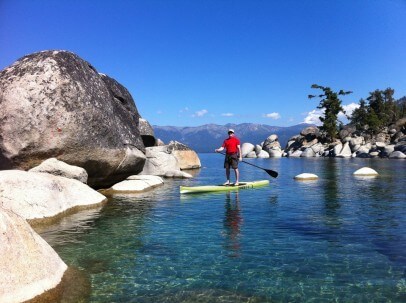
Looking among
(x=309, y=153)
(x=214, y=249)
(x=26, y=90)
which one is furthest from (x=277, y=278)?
(x=309, y=153)

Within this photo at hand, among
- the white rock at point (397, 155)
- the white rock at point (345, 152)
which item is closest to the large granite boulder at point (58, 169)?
the white rock at point (397, 155)

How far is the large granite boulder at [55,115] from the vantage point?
56.0ft

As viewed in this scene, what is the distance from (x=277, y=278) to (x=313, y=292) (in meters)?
0.89

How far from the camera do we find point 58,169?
17375mm

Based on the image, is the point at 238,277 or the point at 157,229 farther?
the point at 157,229

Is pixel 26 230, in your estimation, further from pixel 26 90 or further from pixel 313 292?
pixel 26 90

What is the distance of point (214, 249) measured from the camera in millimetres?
10125

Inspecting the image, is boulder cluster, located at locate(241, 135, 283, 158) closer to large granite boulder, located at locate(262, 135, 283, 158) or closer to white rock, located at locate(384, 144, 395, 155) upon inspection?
large granite boulder, located at locate(262, 135, 283, 158)

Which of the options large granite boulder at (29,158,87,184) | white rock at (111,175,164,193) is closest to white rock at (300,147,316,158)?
white rock at (111,175,164,193)

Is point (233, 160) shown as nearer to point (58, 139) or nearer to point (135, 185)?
point (135, 185)

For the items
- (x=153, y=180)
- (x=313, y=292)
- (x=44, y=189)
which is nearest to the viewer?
(x=313, y=292)

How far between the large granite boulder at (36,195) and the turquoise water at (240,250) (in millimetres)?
836

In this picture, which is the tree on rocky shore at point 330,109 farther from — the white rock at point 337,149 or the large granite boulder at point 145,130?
the large granite boulder at point 145,130

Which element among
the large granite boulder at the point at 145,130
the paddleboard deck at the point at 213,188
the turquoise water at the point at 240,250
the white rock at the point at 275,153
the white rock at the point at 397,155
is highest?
the large granite boulder at the point at 145,130
